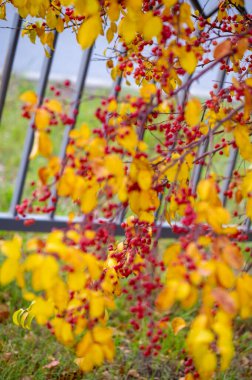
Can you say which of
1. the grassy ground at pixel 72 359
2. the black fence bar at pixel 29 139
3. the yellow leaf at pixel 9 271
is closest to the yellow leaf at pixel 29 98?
the yellow leaf at pixel 9 271

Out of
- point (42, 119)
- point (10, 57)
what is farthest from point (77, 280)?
point (10, 57)

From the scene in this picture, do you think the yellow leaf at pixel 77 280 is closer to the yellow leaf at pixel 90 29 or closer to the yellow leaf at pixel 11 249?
the yellow leaf at pixel 11 249

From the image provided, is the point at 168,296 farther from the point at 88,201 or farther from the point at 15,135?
the point at 15,135

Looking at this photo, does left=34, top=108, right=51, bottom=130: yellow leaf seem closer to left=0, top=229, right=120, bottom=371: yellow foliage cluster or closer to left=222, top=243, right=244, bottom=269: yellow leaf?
left=0, top=229, right=120, bottom=371: yellow foliage cluster

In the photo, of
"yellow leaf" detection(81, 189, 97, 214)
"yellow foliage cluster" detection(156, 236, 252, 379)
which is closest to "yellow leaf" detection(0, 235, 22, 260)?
"yellow leaf" detection(81, 189, 97, 214)

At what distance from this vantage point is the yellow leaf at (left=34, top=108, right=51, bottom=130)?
86 centimetres

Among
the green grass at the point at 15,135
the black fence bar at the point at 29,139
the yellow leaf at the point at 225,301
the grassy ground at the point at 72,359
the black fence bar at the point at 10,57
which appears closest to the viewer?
the yellow leaf at the point at 225,301

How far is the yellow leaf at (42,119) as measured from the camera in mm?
863

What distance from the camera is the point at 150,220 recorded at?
1.18m

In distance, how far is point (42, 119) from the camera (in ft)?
2.83

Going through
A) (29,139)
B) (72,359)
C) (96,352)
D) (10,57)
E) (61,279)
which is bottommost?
(72,359)

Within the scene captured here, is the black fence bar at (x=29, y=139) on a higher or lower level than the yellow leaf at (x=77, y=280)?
higher

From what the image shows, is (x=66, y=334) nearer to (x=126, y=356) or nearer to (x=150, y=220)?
(x=150, y=220)

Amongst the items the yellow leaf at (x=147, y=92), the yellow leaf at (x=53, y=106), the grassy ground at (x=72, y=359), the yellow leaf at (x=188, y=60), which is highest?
the yellow leaf at (x=188, y=60)
